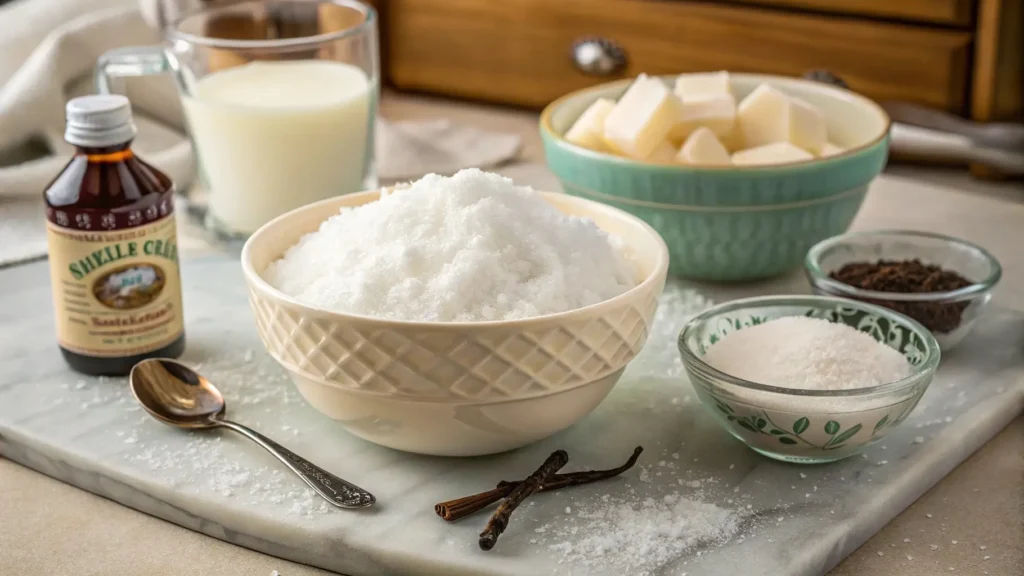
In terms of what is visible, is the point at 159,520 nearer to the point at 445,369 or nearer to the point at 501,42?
the point at 445,369

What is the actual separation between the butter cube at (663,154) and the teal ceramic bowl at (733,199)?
43 mm

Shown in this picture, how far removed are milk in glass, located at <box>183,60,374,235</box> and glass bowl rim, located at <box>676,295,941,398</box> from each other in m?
0.58

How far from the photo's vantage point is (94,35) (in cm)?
178

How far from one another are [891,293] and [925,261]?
0.16m

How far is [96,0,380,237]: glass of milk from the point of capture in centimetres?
142

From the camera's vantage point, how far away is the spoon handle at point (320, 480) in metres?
0.94

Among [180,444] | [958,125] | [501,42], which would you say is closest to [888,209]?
[958,125]

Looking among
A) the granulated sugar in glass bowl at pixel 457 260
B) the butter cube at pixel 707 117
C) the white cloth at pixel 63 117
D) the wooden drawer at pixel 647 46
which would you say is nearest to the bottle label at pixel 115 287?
the granulated sugar in glass bowl at pixel 457 260

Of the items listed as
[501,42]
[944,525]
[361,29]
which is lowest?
[944,525]

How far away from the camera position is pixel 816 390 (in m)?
0.94

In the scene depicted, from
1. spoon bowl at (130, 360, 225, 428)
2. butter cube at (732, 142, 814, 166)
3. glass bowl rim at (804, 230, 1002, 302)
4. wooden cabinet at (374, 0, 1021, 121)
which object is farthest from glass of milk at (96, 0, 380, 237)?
wooden cabinet at (374, 0, 1021, 121)

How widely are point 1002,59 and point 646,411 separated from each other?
1052 mm

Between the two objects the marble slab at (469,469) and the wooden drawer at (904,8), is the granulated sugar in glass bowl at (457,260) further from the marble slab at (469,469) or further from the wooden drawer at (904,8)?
the wooden drawer at (904,8)

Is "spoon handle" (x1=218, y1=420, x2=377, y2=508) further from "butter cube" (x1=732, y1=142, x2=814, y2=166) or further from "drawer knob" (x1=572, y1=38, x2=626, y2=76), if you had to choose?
"drawer knob" (x1=572, y1=38, x2=626, y2=76)
